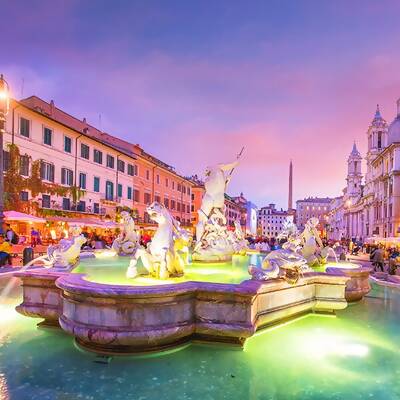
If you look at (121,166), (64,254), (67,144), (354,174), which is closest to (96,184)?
(121,166)

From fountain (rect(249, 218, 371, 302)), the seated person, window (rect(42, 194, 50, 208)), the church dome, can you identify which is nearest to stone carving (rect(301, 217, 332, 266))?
fountain (rect(249, 218, 371, 302))

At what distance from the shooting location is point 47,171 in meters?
26.8

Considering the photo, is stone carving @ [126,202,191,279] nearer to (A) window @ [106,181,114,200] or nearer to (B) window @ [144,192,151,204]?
(A) window @ [106,181,114,200]

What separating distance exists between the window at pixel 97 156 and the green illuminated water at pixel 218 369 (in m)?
28.0

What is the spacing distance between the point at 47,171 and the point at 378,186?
6012 centimetres

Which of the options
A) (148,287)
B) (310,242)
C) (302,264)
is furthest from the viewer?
(310,242)

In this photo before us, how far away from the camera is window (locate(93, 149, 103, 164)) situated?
108 ft

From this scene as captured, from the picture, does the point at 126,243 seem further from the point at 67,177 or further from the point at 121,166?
the point at 121,166

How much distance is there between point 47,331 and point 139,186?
35.2m

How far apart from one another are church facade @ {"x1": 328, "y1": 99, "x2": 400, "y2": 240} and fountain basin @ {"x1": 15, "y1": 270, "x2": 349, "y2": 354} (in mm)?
44994

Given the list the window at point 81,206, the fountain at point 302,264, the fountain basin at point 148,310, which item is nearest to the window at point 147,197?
the window at point 81,206

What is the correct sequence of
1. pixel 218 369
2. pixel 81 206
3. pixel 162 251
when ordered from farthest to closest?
pixel 81 206, pixel 162 251, pixel 218 369

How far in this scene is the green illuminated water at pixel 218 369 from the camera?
4.07 m

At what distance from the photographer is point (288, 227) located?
27.8 ft
